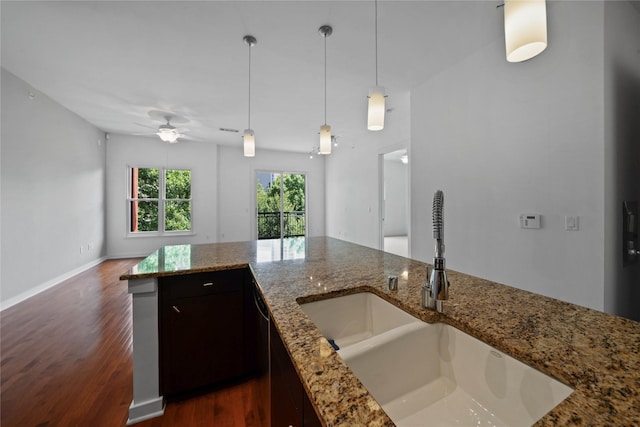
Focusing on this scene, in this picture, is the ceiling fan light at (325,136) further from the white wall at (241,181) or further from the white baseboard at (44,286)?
the white wall at (241,181)

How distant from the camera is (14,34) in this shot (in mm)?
2334

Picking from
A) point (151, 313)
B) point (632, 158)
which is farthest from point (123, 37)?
point (632, 158)

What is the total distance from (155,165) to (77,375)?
504cm

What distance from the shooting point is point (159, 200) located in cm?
593

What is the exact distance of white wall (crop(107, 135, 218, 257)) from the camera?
5.52m

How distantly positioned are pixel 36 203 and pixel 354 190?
5.35 m

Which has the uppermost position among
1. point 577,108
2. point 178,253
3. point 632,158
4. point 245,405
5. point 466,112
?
point 466,112

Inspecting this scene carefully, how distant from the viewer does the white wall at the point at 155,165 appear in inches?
217

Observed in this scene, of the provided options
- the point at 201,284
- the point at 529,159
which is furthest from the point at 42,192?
the point at 529,159

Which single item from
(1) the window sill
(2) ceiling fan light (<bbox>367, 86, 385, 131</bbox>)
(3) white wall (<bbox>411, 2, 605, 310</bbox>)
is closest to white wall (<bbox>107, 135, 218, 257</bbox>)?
(1) the window sill

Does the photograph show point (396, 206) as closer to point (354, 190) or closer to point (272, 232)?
point (354, 190)

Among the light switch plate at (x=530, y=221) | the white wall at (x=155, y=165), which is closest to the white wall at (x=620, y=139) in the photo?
the light switch plate at (x=530, y=221)

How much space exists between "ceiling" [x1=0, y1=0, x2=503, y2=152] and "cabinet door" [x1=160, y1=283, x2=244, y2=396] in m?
2.27

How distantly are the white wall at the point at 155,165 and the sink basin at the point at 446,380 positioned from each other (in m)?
6.21
